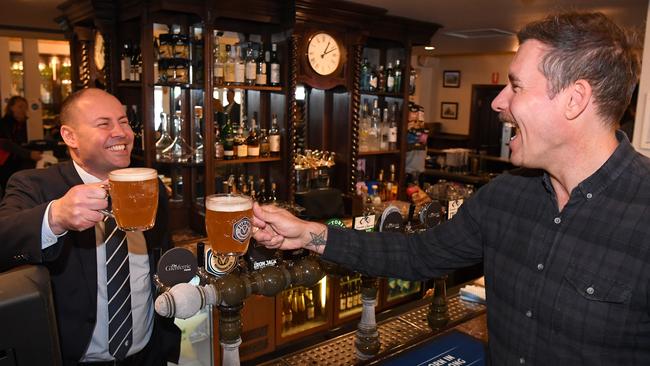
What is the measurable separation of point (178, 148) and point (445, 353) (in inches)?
111

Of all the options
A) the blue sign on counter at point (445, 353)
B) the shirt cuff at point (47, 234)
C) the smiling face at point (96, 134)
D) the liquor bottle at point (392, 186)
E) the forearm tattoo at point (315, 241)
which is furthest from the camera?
the liquor bottle at point (392, 186)

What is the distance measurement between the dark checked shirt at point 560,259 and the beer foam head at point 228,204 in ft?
1.15

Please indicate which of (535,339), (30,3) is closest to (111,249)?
(535,339)

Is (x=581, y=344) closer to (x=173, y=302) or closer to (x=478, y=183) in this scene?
(x=173, y=302)

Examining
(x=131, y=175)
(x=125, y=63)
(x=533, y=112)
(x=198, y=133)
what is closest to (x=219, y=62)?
(x=198, y=133)

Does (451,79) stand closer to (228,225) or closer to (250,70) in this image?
(250,70)

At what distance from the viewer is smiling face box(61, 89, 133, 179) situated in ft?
6.41

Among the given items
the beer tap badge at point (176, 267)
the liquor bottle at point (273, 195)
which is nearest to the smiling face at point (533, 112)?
the beer tap badge at point (176, 267)

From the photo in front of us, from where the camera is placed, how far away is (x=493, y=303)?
1.41 metres

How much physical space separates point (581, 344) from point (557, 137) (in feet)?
1.55

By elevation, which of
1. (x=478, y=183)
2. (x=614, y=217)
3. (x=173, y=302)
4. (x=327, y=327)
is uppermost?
(x=614, y=217)

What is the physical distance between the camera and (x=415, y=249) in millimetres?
1563

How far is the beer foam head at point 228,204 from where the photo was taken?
3.94 ft

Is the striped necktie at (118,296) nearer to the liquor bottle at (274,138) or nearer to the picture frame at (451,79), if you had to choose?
the liquor bottle at (274,138)
